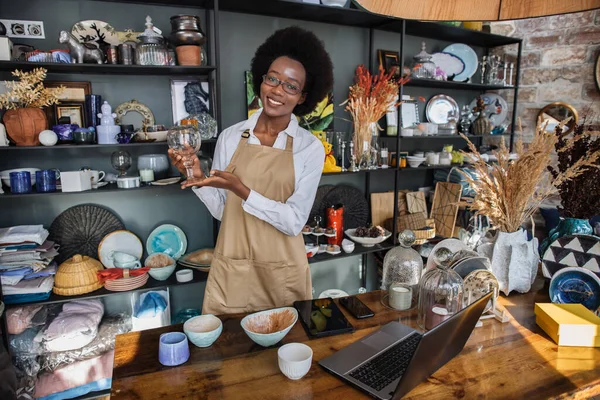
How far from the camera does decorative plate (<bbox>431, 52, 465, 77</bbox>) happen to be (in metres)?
3.59

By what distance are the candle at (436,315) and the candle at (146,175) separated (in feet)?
6.13

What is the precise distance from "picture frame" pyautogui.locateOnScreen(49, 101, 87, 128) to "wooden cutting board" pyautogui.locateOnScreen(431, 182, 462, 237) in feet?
8.97

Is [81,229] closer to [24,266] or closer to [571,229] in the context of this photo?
[24,266]

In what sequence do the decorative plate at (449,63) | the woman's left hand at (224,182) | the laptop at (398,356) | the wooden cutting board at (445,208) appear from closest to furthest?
1. the laptop at (398,356)
2. the woman's left hand at (224,182)
3. the wooden cutting board at (445,208)
4. the decorative plate at (449,63)

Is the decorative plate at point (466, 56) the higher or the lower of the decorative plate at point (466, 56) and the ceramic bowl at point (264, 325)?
the higher

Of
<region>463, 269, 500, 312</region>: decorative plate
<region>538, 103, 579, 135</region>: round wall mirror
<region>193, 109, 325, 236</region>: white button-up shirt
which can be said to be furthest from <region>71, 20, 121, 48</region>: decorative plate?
<region>538, 103, 579, 135</region>: round wall mirror

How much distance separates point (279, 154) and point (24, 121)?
140 cm

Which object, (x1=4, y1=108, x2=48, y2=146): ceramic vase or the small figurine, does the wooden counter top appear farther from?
the small figurine

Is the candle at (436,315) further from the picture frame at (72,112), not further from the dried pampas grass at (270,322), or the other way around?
the picture frame at (72,112)

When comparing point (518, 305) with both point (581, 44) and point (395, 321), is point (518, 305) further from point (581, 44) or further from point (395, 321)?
point (581, 44)

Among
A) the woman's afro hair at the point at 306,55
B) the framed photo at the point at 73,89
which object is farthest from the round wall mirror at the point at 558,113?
the framed photo at the point at 73,89

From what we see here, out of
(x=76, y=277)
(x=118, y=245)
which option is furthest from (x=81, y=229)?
(x=76, y=277)

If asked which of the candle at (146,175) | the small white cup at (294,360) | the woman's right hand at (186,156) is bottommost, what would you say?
the small white cup at (294,360)

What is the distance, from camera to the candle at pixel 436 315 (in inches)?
51.9
